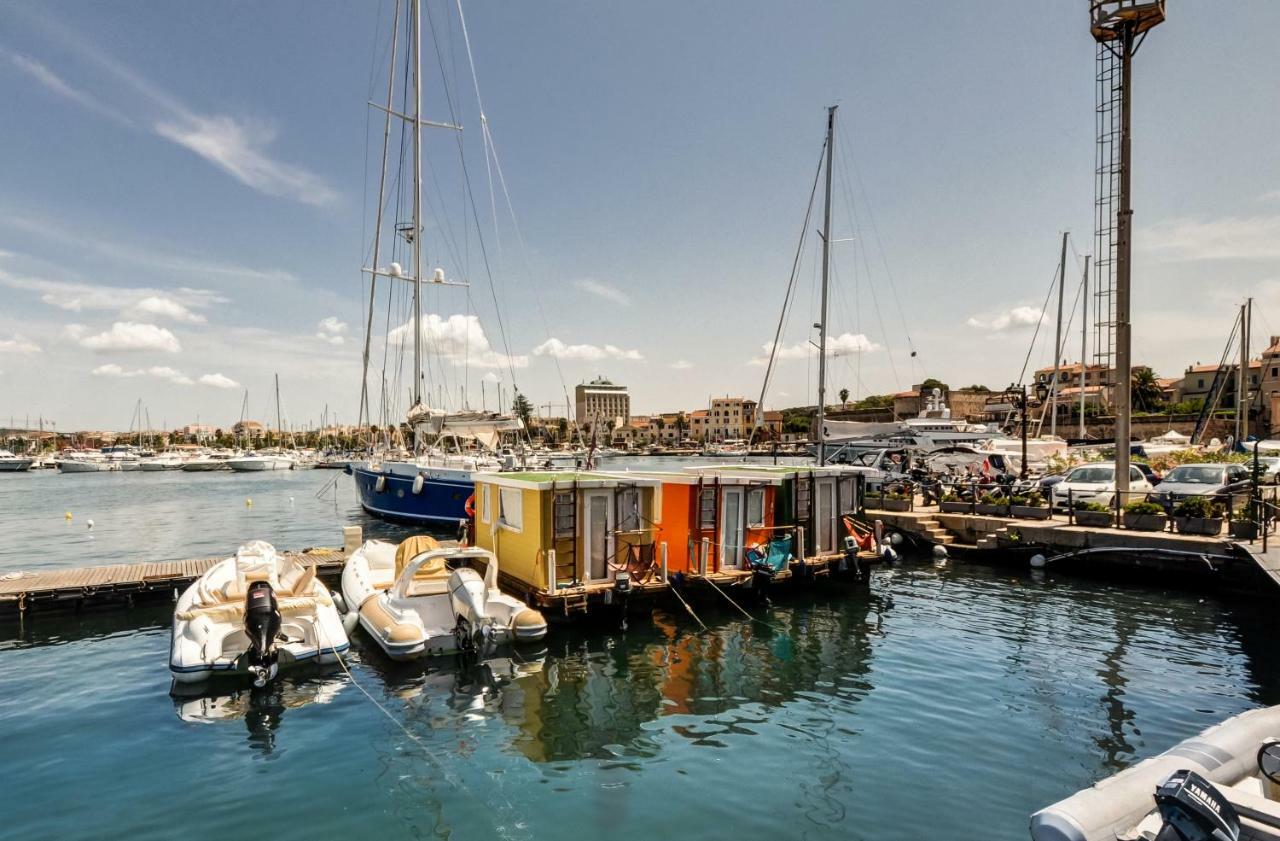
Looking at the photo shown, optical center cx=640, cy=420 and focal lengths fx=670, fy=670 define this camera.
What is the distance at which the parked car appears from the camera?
22219mm

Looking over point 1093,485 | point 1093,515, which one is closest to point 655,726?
point 1093,515

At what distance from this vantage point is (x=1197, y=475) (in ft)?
80.9

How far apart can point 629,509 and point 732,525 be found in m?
3.42

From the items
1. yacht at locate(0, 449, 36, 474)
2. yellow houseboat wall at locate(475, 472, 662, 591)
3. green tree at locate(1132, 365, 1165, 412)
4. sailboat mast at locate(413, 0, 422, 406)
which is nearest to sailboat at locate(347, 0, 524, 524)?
sailboat mast at locate(413, 0, 422, 406)

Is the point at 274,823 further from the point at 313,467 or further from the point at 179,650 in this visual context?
the point at 313,467

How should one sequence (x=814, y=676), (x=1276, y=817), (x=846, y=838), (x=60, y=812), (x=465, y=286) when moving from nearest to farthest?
1. (x=1276, y=817)
2. (x=846, y=838)
3. (x=60, y=812)
4. (x=814, y=676)
5. (x=465, y=286)

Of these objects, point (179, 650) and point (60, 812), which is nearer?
point (60, 812)

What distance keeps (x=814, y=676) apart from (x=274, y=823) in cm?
911

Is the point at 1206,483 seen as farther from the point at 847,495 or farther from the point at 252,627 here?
the point at 252,627

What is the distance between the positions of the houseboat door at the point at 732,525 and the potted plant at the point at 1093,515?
12.2 meters

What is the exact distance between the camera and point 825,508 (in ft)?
64.1

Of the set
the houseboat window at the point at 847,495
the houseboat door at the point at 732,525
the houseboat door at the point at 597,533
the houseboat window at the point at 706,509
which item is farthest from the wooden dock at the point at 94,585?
the houseboat window at the point at 847,495

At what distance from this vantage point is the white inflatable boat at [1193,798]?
477 cm

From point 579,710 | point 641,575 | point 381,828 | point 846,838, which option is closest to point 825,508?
point 641,575
